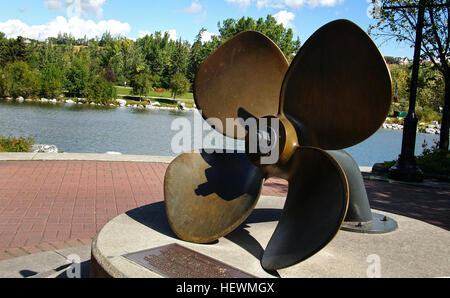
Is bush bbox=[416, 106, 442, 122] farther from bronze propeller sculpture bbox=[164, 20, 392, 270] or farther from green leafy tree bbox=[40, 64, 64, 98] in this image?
→ bronze propeller sculpture bbox=[164, 20, 392, 270]

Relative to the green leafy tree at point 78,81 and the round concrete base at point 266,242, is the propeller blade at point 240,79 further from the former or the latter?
the green leafy tree at point 78,81

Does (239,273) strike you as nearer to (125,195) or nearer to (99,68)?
(125,195)

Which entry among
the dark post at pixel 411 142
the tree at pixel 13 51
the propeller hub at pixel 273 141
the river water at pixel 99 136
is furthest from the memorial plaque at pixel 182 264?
the tree at pixel 13 51

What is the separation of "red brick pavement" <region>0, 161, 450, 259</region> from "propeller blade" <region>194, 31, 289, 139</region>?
2.35 m

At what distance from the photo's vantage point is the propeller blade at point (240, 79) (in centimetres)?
437

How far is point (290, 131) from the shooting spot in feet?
12.6

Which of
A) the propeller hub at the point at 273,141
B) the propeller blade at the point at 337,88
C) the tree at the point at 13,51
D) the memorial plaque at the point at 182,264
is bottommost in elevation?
the memorial plaque at the point at 182,264

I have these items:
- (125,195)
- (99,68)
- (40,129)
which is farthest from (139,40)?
(125,195)

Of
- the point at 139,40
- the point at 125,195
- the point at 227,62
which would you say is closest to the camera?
the point at 227,62

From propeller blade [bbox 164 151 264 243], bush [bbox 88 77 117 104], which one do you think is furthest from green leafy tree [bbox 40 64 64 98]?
propeller blade [bbox 164 151 264 243]

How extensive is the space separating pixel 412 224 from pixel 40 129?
768 inches

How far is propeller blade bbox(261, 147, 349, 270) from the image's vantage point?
307 centimetres

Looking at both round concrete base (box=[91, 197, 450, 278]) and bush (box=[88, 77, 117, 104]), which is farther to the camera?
bush (box=[88, 77, 117, 104])

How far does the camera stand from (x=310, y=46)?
12.8ft
